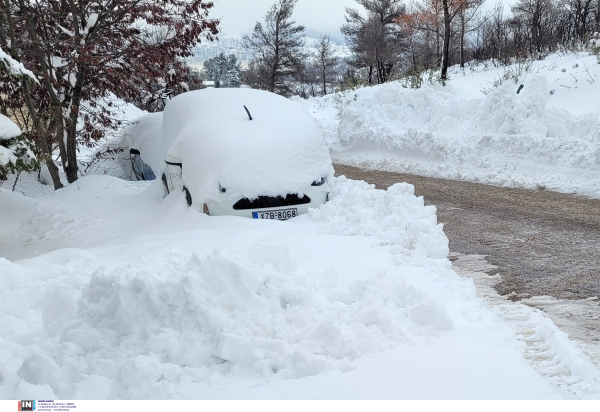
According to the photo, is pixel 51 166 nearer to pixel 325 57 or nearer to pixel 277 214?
pixel 277 214

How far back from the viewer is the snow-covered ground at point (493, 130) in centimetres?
944

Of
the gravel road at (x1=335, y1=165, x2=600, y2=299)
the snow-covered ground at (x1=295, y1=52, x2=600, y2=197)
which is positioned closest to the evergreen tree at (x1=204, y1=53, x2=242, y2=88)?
the snow-covered ground at (x1=295, y1=52, x2=600, y2=197)

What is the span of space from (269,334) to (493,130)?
32.7 feet

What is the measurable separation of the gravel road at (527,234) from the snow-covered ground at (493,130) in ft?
3.44

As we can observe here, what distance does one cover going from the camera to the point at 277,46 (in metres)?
34.5

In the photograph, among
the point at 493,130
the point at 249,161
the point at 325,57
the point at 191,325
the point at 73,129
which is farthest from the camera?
the point at 325,57

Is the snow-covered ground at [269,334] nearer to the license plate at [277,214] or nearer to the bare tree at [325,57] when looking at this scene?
the license plate at [277,214]

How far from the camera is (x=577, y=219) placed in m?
6.58

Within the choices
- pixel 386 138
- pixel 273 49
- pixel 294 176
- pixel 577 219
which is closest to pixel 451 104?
pixel 386 138

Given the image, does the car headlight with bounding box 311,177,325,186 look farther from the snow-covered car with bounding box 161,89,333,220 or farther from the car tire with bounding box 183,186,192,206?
the car tire with bounding box 183,186,192,206

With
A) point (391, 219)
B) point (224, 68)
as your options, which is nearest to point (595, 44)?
point (391, 219)

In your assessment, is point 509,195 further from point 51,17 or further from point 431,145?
point 51,17

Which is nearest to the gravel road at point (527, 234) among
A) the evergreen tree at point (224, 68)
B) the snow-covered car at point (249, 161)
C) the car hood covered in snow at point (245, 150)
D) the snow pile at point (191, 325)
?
the snow pile at point (191, 325)

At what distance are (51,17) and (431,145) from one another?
838 centimetres
